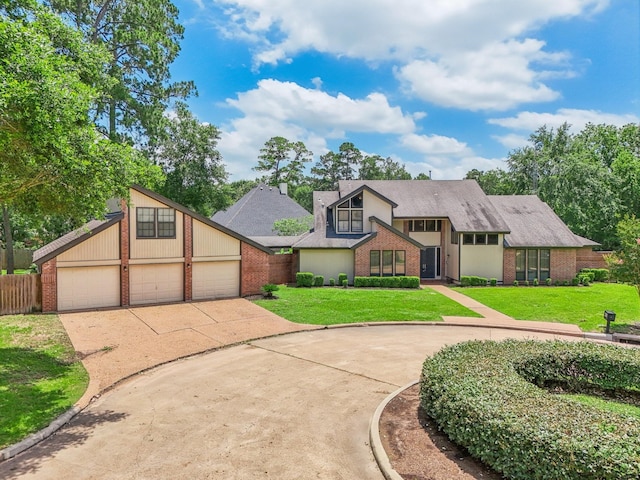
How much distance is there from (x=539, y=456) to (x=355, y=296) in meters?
16.3

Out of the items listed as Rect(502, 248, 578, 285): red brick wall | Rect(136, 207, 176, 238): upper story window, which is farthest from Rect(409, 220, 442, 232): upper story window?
Rect(136, 207, 176, 238): upper story window

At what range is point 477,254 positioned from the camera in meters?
26.9

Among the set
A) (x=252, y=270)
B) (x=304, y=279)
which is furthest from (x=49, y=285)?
(x=304, y=279)

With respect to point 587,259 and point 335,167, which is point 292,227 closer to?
point 587,259

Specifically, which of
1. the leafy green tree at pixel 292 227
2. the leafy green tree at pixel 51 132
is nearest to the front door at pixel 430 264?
the leafy green tree at pixel 292 227

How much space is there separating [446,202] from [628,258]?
13.8 metres

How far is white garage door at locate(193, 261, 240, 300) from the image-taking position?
20016mm

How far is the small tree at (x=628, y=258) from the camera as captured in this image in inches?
622

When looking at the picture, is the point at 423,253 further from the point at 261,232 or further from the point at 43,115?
the point at 43,115

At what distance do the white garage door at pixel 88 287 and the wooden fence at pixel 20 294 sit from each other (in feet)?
2.56

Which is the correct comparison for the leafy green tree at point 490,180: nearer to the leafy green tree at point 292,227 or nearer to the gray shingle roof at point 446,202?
the gray shingle roof at point 446,202

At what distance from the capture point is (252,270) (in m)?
21.3

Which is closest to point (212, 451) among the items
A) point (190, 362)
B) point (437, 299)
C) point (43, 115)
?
point (190, 362)

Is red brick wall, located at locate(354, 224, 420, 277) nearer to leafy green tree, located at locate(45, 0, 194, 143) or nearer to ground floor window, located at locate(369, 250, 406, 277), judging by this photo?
ground floor window, located at locate(369, 250, 406, 277)
